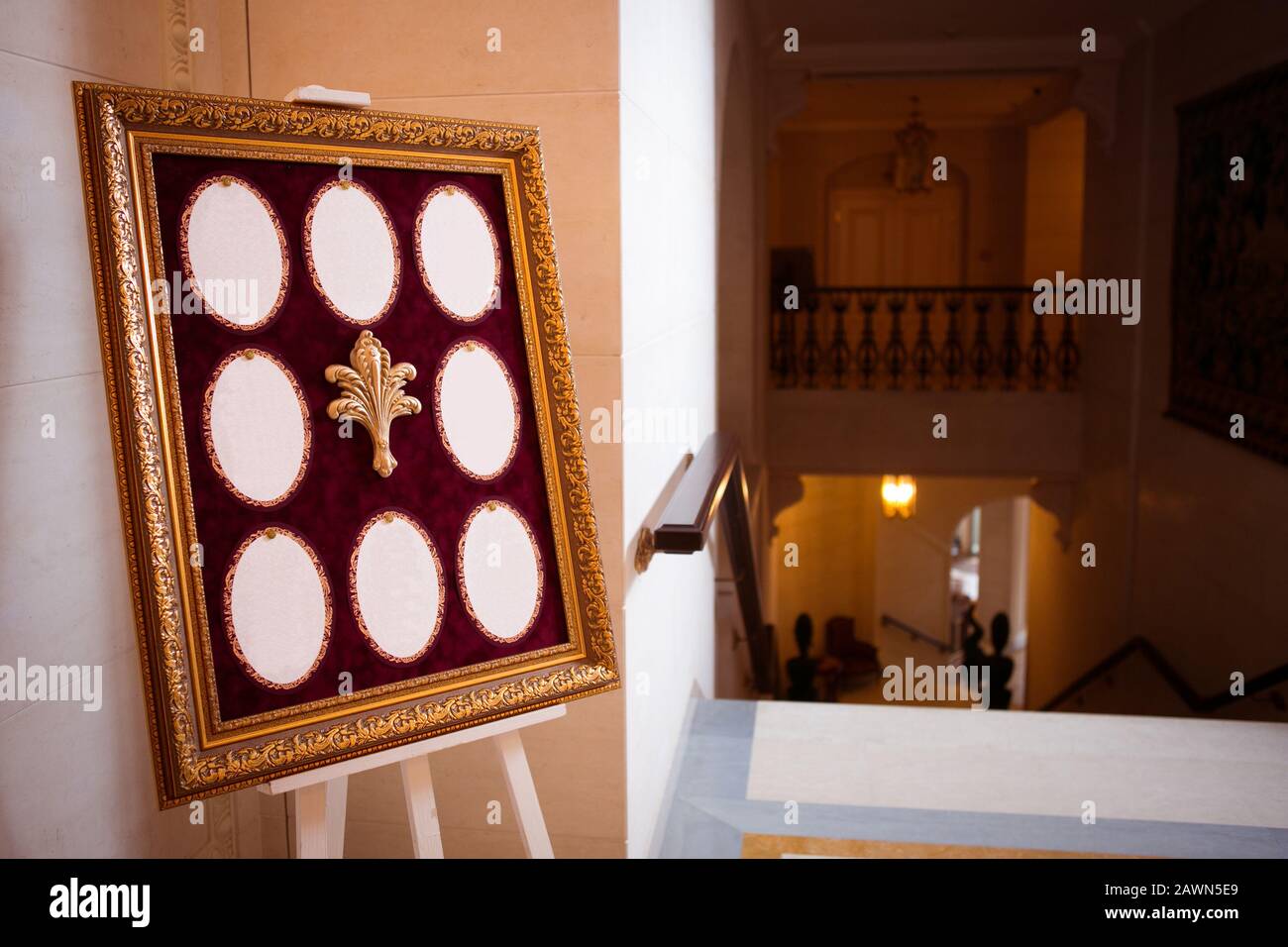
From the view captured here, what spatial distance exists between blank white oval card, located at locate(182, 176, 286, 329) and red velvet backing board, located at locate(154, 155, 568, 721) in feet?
0.05

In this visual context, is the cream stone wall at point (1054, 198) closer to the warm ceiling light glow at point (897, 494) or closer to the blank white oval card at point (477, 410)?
the warm ceiling light glow at point (897, 494)

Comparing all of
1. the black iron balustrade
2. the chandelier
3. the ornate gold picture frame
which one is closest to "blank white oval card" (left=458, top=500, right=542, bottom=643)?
the ornate gold picture frame

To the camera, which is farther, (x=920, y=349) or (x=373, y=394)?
(x=920, y=349)

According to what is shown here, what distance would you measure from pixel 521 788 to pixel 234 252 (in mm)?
944

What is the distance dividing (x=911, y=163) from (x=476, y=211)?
32.0ft

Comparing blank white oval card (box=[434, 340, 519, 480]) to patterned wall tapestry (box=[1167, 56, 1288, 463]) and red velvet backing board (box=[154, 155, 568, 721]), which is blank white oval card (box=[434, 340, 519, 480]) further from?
patterned wall tapestry (box=[1167, 56, 1288, 463])

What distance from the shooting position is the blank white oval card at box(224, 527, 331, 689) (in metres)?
1.55

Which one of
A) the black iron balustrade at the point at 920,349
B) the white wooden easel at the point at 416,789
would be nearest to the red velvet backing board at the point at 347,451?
the white wooden easel at the point at 416,789

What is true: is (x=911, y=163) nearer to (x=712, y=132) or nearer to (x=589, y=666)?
(x=712, y=132)

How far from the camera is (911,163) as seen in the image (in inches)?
426

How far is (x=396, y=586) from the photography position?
169 centimetres

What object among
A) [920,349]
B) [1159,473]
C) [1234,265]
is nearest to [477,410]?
[1234,265]

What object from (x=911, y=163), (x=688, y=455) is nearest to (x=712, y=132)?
(x=688, y=455)

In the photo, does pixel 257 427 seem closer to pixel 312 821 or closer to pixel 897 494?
pixel 312 821
